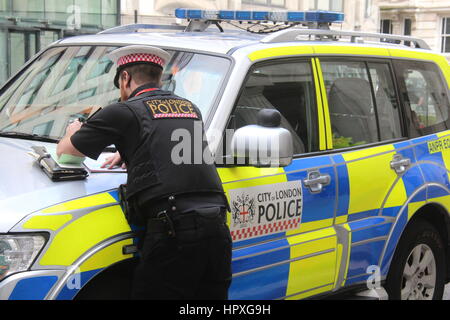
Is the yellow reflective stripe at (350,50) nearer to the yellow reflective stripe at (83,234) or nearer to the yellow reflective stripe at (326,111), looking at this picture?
the yellow reflective stripe at (326,111)

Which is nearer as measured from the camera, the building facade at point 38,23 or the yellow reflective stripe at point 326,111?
the yellow reflective stripe at point 326,111

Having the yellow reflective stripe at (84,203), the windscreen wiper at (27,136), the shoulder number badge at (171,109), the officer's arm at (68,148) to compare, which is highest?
the shoulder number badge at (171,109)

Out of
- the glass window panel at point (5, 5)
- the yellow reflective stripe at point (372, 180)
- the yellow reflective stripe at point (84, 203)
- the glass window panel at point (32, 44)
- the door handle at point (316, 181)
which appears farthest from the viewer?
the glass window panel at point (32, 44)

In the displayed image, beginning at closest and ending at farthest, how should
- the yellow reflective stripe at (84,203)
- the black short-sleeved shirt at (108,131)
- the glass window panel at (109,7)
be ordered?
the yellow reflective stripe at (84,203)
the black short-sleeved shirt at (108,131)
the glass window panel at (109,7)

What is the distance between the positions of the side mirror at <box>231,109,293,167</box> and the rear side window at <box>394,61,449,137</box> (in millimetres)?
1732

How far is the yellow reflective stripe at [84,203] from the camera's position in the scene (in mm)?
2951

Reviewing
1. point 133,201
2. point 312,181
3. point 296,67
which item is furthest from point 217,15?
point 133,201

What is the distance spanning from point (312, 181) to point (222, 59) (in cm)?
77

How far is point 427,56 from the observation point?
522 centimetres

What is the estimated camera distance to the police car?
118 inches

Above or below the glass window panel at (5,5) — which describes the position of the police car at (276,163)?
below

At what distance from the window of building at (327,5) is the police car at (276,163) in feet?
71.4

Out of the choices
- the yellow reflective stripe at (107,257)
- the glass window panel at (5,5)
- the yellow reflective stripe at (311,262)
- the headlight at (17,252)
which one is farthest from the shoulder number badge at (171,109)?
the glass window panel at (5,5)

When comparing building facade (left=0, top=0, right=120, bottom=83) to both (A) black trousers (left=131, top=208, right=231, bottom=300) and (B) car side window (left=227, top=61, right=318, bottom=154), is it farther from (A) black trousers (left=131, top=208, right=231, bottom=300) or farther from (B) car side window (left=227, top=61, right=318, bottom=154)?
(A) black trousers (left=131, top=208, right=231, bottom=300)
